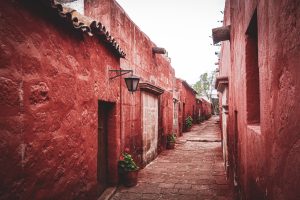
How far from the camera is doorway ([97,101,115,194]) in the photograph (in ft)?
18.7

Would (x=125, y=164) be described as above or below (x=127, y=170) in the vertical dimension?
above

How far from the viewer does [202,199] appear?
5547mm

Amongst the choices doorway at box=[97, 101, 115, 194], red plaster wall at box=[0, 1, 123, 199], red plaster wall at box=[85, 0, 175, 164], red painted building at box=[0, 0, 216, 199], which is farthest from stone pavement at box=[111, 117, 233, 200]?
red plaster wall at box=[0, 1, 123, 199]

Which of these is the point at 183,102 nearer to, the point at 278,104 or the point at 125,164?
the point at 125,164

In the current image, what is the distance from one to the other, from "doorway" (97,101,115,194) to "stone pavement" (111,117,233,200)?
455mm

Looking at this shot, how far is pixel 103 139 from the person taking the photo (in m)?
5.94

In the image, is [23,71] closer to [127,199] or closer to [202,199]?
[127,199]

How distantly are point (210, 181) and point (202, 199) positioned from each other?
1410mm

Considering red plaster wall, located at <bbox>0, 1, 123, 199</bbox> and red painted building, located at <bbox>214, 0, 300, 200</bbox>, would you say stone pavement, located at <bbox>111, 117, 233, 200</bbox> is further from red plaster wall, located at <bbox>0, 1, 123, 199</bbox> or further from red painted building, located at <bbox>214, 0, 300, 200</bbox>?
red painted building, located at <bbox>214, 0, 300, 200</bbox>

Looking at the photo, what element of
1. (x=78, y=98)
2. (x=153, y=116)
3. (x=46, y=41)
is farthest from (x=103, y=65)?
(x=153, y=116)

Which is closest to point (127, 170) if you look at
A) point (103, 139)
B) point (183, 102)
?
point (103, 139)

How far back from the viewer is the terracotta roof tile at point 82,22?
10.2 feet

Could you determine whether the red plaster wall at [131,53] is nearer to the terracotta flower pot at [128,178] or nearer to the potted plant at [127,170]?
the potted plant at [127,170]

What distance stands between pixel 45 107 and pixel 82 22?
5.16ft
